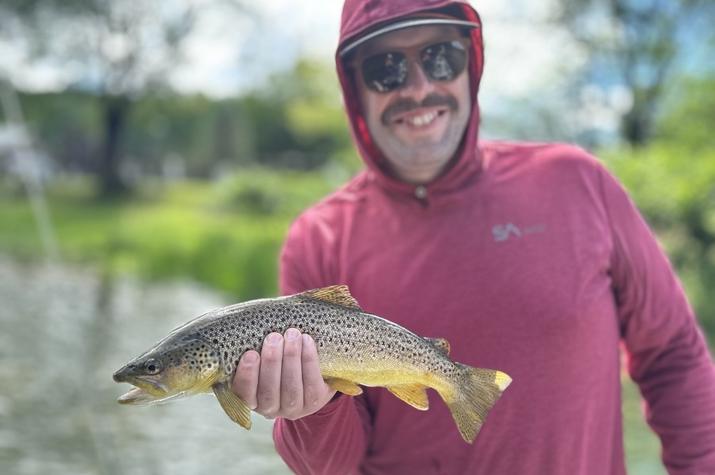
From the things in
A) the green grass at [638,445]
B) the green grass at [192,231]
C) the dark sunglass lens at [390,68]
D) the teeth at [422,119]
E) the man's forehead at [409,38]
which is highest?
the man's forehead at [409,38]

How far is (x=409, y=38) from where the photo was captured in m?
2.70

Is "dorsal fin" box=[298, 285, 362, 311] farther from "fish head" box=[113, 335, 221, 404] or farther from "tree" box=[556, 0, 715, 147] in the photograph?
"tree" box=[556, 0, 715, 147]

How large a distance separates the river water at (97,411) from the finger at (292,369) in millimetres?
6845

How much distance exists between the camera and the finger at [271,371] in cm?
210

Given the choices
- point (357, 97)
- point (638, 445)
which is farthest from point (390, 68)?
point (638, 445)

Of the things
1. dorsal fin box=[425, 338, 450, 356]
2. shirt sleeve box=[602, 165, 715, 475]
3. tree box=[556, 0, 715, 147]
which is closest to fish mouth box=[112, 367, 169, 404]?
dorsal fin box=[425, 338, 450, 356]

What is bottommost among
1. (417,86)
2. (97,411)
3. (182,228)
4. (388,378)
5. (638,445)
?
(638,445)

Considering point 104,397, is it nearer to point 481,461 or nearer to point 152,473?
point 152,473

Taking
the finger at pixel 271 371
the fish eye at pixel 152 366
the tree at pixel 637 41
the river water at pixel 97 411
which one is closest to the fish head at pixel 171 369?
→ the fish eye at pixel 152 366

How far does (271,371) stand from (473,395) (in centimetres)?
66

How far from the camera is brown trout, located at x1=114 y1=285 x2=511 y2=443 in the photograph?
7.00ft

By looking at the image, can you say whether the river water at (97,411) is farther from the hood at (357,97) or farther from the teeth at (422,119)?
the teeth at (422,119)

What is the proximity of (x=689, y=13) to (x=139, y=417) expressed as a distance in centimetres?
2644

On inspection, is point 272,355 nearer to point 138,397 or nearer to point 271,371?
point 271,371
